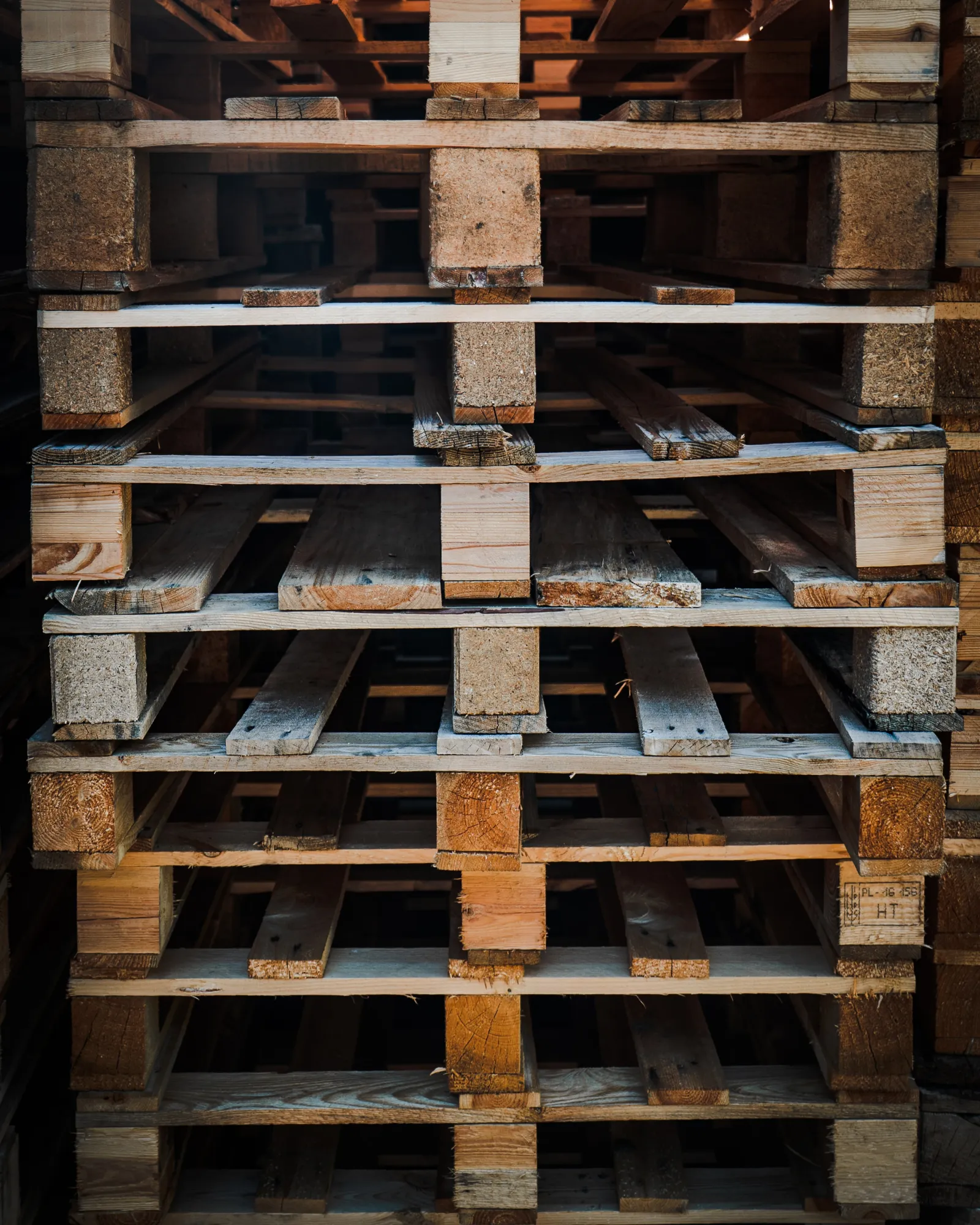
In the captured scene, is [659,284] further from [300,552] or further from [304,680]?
[304,680]

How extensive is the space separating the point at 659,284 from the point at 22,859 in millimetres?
2593

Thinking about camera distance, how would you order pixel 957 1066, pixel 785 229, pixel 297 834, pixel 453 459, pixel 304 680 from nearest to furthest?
pixel 453 459 → pixel 297 834 → pixel 304 680 → pixel 957 1066 → pixel 785 229

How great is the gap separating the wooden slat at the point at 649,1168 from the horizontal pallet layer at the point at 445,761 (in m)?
1.18

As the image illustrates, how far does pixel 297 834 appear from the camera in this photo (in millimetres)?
3316

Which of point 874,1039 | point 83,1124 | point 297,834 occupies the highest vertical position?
point 297,834

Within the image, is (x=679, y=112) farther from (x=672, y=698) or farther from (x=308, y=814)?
(x=308, y=814)

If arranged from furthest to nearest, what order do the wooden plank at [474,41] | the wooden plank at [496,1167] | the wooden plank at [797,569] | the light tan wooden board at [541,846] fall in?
the wooden plank at [496,1167], the light tan wooden board at [541,846], the wooden plank at [797,569], the wooden plank at [474,41]

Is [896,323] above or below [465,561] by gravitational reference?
above

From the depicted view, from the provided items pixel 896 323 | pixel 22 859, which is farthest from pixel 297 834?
pixel 896 323

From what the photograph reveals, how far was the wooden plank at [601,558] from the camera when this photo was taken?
3.06 metres

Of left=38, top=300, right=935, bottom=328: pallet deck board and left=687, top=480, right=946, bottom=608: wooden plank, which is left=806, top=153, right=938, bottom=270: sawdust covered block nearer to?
left=38, top=300, right=935, bottom=328: pallet deck board

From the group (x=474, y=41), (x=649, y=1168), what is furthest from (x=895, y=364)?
(x=649, y=1168)

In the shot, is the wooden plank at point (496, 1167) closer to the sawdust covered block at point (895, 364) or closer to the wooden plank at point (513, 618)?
the wooden plank at point (513, 618)

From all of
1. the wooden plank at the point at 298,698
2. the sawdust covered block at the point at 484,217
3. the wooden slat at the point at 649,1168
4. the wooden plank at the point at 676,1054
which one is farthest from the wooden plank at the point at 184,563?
the wooden slat at the point at 649,1168
